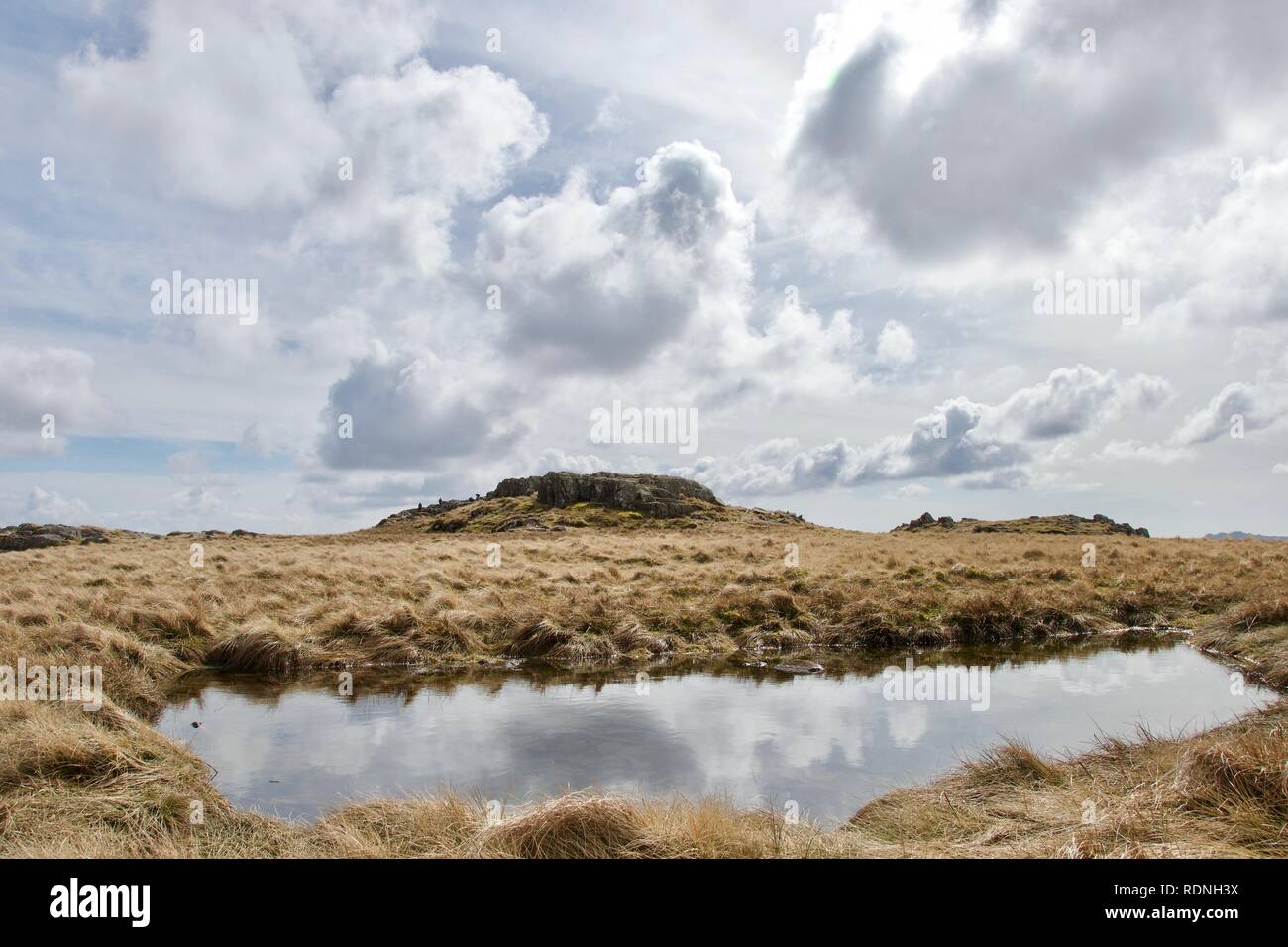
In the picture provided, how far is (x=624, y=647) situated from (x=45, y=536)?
86001mm

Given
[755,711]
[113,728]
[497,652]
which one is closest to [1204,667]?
[755,711]

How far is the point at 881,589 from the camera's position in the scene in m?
23.4

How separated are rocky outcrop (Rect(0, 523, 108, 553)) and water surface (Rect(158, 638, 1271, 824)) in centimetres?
7304

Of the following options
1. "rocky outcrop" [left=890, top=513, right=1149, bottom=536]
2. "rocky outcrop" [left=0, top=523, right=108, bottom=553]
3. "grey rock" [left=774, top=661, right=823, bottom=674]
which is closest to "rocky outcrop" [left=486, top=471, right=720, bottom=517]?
"rocky outcrop" [left=890, top=513, right=1149, bottom=536]

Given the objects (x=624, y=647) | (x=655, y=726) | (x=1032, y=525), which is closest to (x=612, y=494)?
(x=1032, y=525)

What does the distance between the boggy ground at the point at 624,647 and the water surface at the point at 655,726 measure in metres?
0.97

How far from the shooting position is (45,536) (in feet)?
256

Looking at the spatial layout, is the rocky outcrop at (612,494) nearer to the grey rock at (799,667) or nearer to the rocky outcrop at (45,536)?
the rocky outcrop at (45,536)

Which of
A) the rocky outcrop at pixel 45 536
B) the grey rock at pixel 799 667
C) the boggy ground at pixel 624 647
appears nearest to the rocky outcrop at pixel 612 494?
the rocky outcrop at pixel 45 536

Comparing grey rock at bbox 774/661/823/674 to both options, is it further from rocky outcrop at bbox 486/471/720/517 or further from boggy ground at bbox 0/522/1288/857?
rocky outcrop at bbox 486/471/720/517

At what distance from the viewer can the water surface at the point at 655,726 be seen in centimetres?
949
